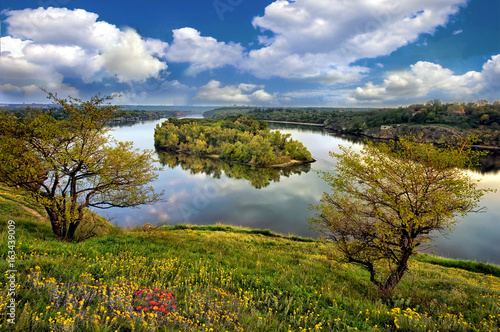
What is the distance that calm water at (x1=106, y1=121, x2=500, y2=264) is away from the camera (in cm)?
3250

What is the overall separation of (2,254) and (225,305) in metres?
6.44

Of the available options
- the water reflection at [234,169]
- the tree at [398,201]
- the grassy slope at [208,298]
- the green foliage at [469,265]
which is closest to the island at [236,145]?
the water reflection at [234,169]

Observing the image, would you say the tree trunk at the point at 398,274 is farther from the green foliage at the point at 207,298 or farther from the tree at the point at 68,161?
the tree at the point at 68,161

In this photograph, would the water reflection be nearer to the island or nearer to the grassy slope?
the island

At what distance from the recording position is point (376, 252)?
9.98 m

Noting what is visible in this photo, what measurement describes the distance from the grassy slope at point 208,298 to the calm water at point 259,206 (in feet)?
53.7

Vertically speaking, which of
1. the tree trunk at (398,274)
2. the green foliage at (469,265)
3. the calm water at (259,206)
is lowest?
the calm water at (259,206)

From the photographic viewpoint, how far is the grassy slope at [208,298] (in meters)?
4.71

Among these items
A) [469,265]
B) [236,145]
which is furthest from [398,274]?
[236,145]

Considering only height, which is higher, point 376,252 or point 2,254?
point 2,254

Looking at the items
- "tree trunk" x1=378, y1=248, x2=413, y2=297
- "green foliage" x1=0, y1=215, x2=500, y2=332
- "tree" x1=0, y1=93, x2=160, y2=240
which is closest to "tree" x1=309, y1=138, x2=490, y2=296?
"tree trunk" x1=378, y1=248, x2=413, y2=297

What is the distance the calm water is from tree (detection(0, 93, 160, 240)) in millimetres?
10886

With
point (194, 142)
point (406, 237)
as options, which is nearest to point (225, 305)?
point (406, 237)

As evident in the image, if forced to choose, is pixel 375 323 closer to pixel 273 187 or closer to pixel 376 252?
pixel 376 252
